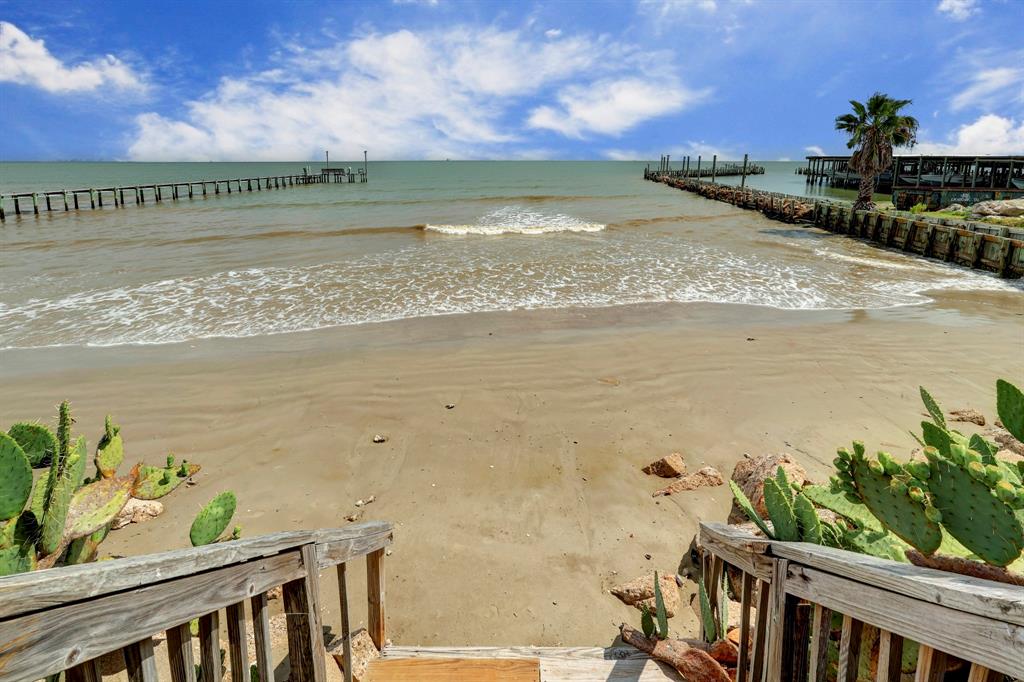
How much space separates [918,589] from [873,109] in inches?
1326

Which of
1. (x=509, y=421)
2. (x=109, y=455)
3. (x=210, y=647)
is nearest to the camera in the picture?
(x=210, y=647)

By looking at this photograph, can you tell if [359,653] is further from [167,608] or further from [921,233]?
→ [921,233]

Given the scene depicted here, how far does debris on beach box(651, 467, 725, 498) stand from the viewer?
577 centimetres

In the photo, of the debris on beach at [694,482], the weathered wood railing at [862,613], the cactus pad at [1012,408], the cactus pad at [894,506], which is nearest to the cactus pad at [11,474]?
the weathered wood railing at [862,613]

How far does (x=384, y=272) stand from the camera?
17.3 m

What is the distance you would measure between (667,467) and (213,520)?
15.3ft

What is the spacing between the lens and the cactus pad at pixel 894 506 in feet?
7.46

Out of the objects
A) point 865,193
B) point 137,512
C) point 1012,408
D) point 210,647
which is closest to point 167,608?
point 210,647

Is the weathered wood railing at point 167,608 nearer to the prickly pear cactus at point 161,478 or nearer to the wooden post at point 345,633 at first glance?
the wooden post at point 345,633

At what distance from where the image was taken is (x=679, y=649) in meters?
3.18

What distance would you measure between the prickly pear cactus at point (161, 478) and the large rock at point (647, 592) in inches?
192

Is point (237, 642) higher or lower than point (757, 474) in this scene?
→ higher

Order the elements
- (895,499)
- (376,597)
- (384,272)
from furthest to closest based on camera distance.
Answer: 1. (384,272)
2. (376,597)
3. (895,499)

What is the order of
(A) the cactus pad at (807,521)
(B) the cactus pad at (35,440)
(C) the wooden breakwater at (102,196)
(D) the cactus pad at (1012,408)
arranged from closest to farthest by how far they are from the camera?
1. (A) the cactus pad at (807,521)
2. (D) the cactus pad at (1012,408)
3. (B) the cactus pad at (35,440)
4. (C) the wooden breakwater at (102,196)
